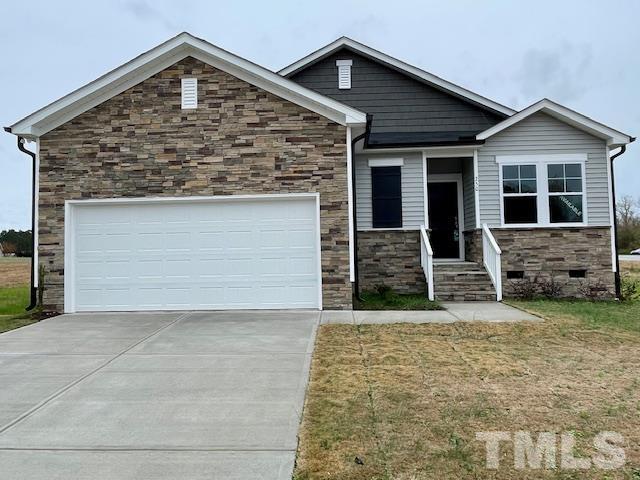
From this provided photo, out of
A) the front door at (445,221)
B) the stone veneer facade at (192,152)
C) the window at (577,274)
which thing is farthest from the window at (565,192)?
the stone veneer facade at (192,152)

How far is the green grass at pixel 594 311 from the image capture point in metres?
8.27

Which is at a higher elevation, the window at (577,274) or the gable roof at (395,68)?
the gable roof at (395,68)

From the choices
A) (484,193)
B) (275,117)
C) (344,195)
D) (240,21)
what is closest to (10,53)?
(240,21)

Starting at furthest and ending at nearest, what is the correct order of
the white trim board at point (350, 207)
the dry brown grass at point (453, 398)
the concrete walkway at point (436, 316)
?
the white trim board at point (350, 207), the concrete walkway at point (436, 316), the dry brown grass at point (453, 398)

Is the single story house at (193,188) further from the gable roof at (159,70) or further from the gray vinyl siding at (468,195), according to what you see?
the gray vinyl siding at (468,195)

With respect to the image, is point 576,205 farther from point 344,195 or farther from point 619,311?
point 344,195

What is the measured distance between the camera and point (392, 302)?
34.7 feet

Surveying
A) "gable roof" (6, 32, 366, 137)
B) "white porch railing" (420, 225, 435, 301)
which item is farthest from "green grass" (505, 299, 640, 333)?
"gable roof" (6, 32, 366, 137)

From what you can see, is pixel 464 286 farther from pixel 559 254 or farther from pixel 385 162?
pixel 385 162

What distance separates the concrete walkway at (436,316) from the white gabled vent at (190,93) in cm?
508

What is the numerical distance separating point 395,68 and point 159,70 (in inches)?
286

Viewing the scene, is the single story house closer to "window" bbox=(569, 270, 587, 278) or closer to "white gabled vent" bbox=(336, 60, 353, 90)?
"white gabled vent" bbox=(336, 60, 353, 90)

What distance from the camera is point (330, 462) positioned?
320cm

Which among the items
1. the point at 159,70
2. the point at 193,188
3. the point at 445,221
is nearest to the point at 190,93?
the point at 159,70
